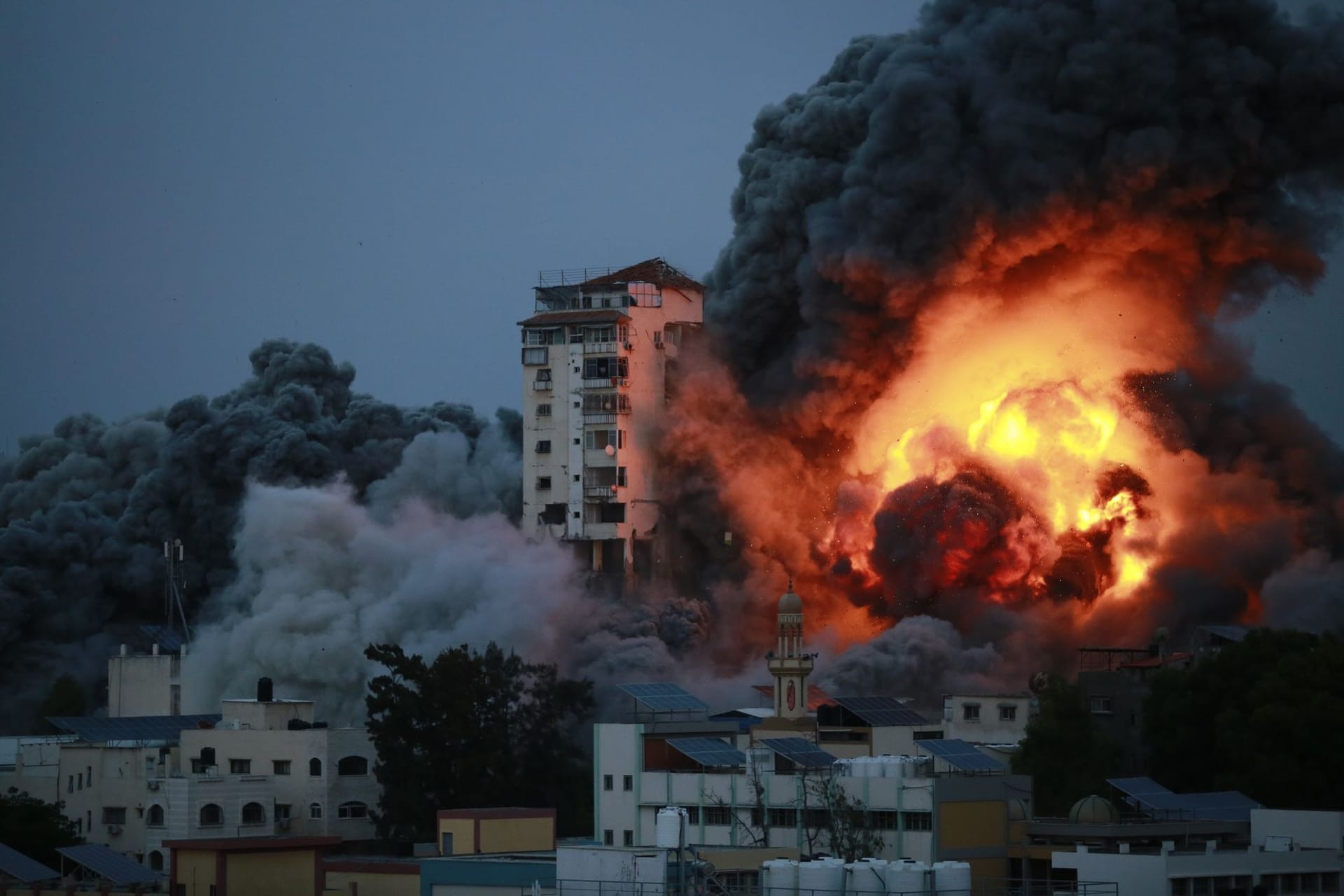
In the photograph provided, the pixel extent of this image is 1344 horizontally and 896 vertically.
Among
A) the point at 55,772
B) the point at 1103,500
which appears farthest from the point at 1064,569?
the point at 55,772

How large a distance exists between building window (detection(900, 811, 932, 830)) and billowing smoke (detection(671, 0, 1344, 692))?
30311mm

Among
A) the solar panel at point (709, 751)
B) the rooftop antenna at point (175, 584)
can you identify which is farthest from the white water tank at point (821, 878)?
the rooftop antenna at point (175, 584)

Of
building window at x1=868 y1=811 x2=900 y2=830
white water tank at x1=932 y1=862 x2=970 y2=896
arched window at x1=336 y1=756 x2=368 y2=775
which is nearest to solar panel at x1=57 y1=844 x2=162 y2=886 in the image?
arched window at x1=336 y1=756 x2=368 y2=775

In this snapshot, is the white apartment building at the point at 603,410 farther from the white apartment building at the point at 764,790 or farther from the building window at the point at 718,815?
the building window at the point at 718,815

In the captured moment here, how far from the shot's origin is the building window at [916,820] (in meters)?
65.5

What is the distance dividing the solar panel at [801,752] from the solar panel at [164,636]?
46598 mm

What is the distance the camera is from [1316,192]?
102688 millimetres

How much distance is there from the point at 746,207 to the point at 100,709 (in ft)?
107

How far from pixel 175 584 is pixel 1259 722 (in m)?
56.4

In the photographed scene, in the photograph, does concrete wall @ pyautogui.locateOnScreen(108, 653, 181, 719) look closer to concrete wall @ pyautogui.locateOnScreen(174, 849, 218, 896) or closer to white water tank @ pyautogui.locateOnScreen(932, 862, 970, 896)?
concrete wall @ pyautogui.locateOnScreen(174, 849, 218, 896)

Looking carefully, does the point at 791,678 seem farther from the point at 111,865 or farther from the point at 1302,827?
the point at 1302,827

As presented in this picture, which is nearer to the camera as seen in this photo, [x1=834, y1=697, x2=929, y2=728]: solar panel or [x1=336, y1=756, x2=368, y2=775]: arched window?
[x1=834, y1=697, x2=929, y2=728]: solar panel

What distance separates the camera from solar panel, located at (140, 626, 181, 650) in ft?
375

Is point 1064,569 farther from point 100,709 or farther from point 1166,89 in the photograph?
point 100,709
